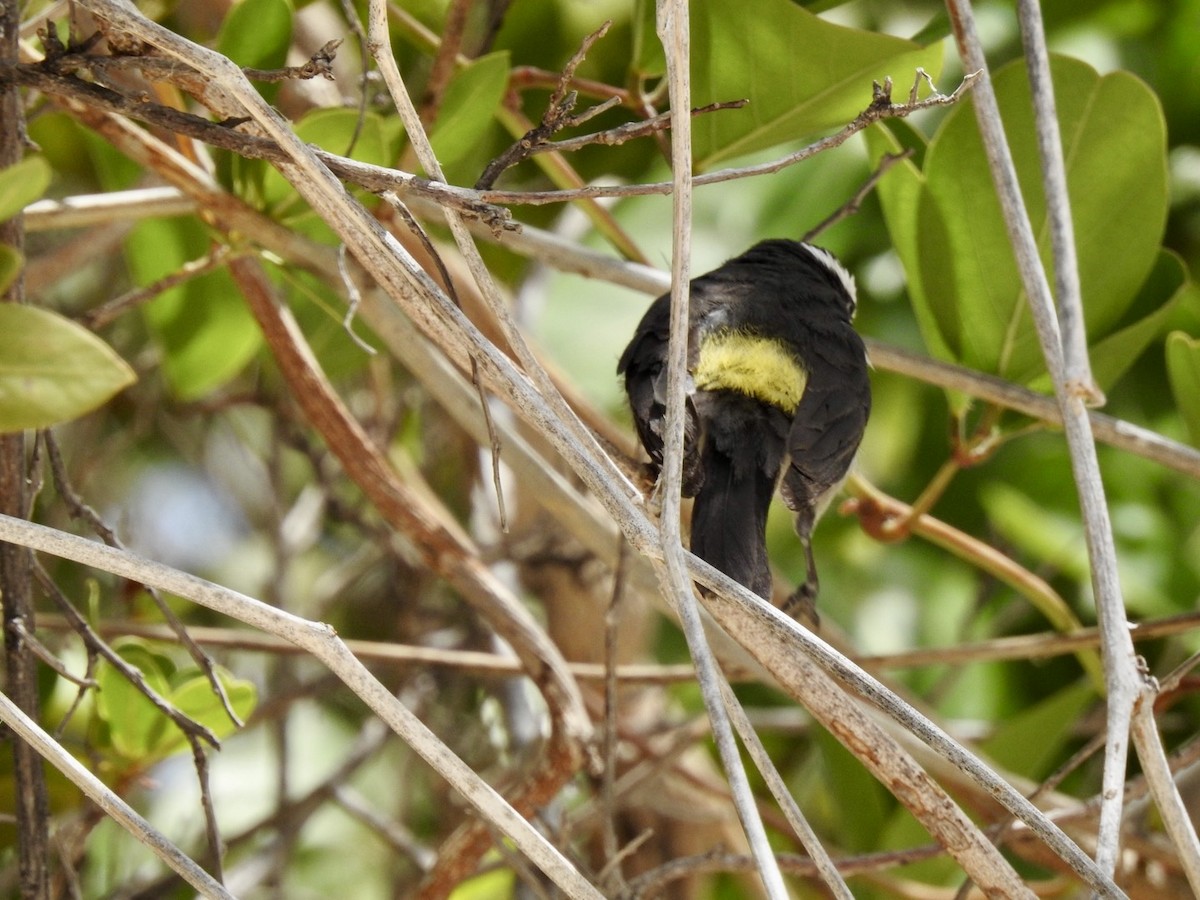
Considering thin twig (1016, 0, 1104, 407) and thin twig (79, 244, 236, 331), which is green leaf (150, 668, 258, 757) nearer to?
thin twig (79, 244, 236, 331)

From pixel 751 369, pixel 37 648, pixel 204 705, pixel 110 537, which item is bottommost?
pixel 204 705

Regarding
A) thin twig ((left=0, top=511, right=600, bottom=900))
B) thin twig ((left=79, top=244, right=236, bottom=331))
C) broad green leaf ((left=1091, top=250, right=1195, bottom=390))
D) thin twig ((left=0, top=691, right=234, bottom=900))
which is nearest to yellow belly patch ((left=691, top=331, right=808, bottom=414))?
broad green leaf ((left=1091, top=250, right=1195, bottom=390))

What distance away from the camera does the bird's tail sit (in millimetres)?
1636

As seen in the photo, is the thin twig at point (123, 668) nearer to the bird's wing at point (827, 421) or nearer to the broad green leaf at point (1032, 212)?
the bird's wing at point (827, 421)

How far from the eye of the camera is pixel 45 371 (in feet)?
4.31

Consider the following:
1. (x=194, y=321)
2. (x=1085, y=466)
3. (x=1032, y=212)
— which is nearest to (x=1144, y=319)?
(x=1032, y=212)

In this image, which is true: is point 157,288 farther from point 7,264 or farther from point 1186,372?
point 1186,372

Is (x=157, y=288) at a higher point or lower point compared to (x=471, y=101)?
lower

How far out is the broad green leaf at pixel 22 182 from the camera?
1182 mm

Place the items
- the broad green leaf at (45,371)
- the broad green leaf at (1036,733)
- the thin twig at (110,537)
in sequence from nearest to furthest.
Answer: the broad green leaf at (45,371)
the thin twig at (110,537)
the broad green leaf at (1036,733)

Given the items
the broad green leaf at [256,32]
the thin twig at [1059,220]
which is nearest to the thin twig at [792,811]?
the thin twig at [1059,220]

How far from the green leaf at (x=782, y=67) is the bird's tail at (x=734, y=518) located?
18.4 inches

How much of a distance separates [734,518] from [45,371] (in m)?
0.87

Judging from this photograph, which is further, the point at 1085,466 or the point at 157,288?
the point at 157,288
